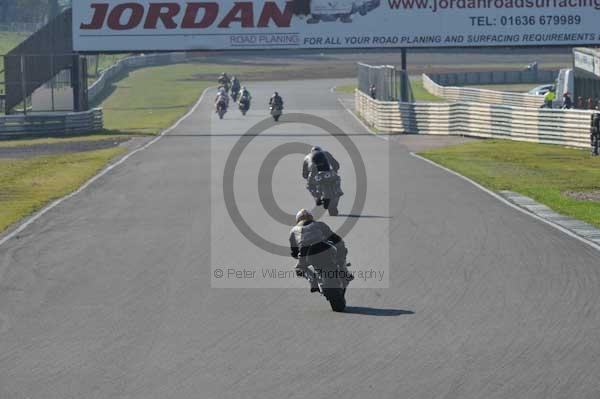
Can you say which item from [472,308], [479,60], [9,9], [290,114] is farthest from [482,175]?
[9,9]

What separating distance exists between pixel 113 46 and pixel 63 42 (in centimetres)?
273

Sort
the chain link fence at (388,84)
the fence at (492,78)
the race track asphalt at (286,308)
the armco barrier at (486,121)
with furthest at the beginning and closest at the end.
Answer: the fence at (492,78) < the chain link fence at (388,84) < the armco barrier at (486,121) < the race track asphalt at (286,308)

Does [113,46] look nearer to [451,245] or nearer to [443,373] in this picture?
[451,245]

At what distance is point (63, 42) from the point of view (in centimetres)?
5203

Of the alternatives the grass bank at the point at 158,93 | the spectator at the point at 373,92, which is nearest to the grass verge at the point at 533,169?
the spectator at the point at 373,92

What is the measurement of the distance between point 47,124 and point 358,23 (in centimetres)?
1313

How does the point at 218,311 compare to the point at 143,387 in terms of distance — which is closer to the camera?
the point at 143,387

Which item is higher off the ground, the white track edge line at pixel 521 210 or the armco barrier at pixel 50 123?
the armco barrier at pixel 50 123

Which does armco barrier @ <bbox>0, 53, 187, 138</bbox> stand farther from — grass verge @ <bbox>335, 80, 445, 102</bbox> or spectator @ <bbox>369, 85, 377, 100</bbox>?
grass verge @ <bbox>335, 80, 445, 102</bbox>

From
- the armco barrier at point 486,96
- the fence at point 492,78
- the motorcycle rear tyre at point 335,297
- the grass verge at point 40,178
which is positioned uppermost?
the fence at point 492,78

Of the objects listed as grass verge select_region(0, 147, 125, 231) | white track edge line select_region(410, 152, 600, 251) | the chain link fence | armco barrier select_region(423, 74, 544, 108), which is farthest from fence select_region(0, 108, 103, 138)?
armco barrier select_region(423, 74, 544, 108)

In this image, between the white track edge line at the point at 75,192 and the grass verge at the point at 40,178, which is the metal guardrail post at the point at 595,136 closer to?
the white track edge line at the point at 75,192

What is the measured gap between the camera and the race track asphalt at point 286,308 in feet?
37.2

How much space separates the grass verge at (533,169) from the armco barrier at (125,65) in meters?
39.8
